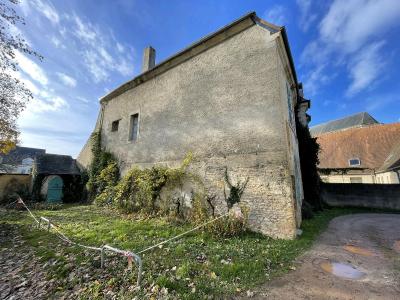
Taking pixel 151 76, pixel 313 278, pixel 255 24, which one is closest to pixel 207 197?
pixel 313 278

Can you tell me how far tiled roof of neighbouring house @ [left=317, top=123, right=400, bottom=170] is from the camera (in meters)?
20.8

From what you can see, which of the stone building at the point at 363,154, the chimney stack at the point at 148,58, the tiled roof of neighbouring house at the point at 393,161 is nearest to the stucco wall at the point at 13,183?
the chimney stack at the point at 148,58

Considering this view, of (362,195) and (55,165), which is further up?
(55,165)

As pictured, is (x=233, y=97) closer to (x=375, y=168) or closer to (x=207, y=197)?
(x=207, y=197)

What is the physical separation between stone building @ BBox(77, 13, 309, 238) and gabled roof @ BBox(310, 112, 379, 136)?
987 inches

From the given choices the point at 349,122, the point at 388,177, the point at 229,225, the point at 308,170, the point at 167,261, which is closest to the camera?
the point at 167,261

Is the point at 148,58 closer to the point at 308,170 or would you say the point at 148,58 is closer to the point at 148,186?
the point at 148,186

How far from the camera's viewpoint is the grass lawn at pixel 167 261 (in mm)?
3338

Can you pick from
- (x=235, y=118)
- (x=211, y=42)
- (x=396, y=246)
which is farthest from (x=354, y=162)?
(x=211, y=42)

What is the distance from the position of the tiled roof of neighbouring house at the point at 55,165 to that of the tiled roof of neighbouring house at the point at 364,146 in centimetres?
2453

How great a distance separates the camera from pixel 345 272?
389 cm

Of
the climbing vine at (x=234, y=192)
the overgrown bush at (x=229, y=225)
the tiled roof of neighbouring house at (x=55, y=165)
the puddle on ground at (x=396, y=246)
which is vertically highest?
the tiled roof of neighbouring house at (x=55, y=165)

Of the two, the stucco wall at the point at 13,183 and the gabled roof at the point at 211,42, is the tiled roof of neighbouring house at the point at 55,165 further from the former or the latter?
the gabled roof at the point at 211,42

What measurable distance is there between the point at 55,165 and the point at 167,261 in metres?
13.8
